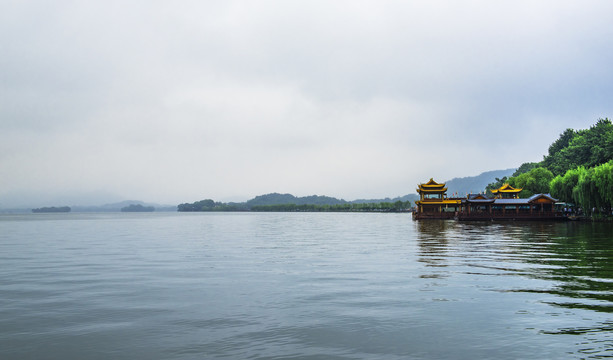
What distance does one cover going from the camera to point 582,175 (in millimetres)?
57406

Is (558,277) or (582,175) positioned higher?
(582,175)

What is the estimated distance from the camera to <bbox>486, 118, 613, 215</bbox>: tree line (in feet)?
179

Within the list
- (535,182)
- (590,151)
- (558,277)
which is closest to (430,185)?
(535,182)

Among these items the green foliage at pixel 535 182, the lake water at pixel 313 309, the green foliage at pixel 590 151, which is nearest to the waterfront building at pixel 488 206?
the green foliage at pixel 535 182

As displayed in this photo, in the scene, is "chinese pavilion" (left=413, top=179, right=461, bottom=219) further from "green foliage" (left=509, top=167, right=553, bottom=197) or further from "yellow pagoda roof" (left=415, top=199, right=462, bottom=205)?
"green foliage" (left=509, top=167, right=553, bottom=197)

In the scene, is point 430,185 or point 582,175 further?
point 430,185

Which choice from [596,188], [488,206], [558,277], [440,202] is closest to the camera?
[558,277]

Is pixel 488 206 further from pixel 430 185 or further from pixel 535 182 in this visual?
pixel 535 182

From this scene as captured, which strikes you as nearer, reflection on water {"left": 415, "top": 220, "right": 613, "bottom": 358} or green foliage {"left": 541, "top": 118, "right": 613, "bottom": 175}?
reflection on water {"left": 415, "top": 220, "right": 613, "bottom": 358}

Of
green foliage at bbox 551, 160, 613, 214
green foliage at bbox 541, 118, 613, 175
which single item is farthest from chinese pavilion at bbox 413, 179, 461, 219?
green foliage at bbox 551, 160, 613, 214

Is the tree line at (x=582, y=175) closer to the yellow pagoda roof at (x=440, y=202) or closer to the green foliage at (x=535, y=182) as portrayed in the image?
the green foliage at (x=535, y=182)

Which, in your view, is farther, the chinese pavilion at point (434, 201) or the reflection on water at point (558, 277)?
the chinese pavilion at point (434, 201)

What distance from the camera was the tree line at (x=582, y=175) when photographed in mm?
54688

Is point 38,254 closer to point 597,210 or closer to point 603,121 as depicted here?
point 597,210
